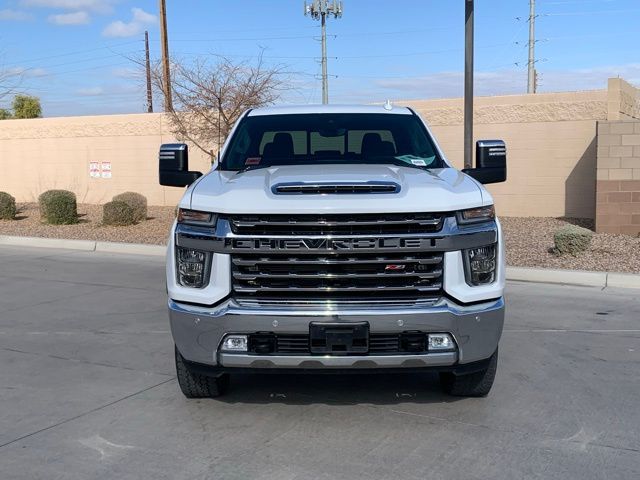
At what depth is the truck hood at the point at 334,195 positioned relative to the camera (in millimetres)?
4203

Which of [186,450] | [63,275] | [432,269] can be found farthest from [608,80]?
[186,450]

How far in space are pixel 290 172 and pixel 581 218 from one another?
12.7m

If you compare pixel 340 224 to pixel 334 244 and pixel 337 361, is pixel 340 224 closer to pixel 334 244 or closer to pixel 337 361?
pixel 334 244

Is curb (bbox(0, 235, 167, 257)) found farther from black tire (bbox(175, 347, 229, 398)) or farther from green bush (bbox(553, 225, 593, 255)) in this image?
black tire (bbox(175, 347, 229, 398))

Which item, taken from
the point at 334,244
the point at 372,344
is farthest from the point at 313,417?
the point at 334,244

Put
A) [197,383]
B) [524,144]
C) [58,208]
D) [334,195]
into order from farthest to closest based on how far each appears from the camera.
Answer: [58,208]
[524,144]
[197,383]
[334,195]

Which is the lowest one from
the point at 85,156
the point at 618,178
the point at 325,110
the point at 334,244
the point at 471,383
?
the point at 471,383

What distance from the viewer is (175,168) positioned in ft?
19.2

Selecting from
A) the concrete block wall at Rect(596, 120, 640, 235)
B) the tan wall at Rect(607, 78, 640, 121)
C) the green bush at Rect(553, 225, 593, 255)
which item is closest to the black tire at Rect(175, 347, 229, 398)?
the green bush at Rect(553, 225, 593, 255)

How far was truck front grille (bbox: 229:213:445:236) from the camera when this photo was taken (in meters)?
→ 4.21

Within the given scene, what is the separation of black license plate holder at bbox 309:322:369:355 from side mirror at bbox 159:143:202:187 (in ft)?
7.04

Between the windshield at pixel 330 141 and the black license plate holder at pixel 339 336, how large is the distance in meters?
1.68

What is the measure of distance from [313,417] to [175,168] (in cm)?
237

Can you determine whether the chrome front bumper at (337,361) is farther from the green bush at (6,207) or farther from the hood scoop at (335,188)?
the green bush at (6,207)
